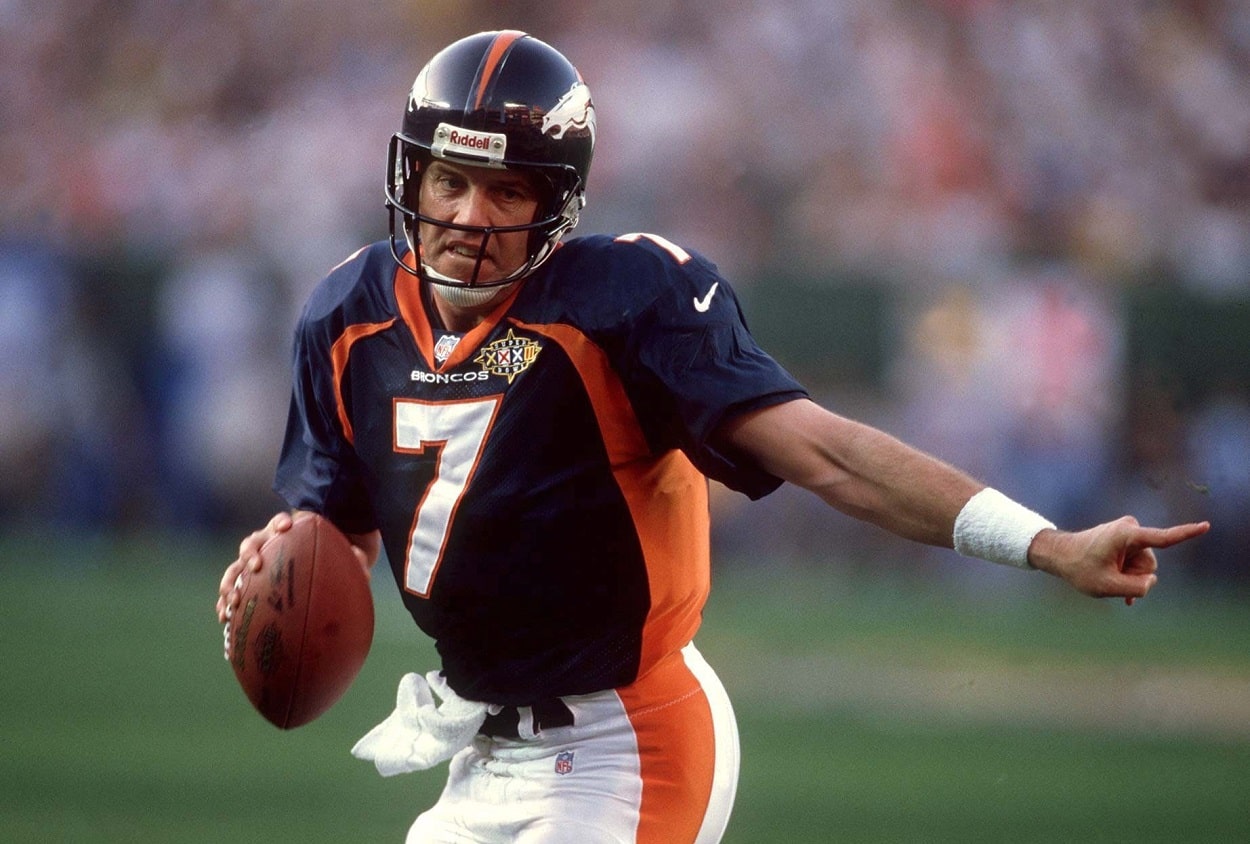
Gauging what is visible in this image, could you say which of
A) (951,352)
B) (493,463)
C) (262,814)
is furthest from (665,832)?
(951,352)

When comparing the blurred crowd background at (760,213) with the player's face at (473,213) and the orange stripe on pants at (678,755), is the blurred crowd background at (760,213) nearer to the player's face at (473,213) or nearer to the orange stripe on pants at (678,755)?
the orange stripe on pants at (678,755)

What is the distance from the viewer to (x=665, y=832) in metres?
3.01

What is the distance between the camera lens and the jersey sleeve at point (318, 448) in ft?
10.5

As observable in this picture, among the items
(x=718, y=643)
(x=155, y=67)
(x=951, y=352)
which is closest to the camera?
(x=718, y=643)

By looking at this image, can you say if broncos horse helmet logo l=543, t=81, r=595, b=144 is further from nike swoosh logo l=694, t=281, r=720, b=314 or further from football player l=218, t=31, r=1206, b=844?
nike swoosh logo l=694, t=281, r=720, b=314

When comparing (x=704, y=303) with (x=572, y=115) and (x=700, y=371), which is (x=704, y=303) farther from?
(x=572, y=115)

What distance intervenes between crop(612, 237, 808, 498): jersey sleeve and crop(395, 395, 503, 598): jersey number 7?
29 centimetres

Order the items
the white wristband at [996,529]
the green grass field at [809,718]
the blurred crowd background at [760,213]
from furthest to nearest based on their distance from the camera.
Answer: the blurred crowd background at [760,213]
the green grass field at [809,718]
the white wristband at [996,529]

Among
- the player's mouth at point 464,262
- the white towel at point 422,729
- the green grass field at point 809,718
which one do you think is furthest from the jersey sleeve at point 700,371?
the green grass field at point 809,718

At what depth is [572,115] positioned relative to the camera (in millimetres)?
3139

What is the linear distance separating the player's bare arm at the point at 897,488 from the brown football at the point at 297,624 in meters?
0.82

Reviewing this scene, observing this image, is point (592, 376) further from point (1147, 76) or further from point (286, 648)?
point (1147, 76)

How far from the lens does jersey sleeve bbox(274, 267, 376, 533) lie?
3.20 m

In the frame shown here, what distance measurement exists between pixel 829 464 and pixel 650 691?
0.60 metres
